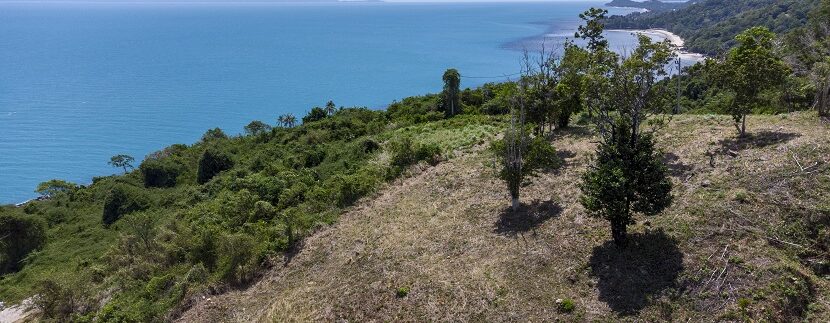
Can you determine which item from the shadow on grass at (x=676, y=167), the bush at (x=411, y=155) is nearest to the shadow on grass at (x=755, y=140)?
the shadow on grass at (x=676, y=167)

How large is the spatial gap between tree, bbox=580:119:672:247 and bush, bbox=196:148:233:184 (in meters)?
43.2

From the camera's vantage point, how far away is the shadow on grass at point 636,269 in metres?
13.9

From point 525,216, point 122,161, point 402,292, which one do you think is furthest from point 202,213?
point 122,161

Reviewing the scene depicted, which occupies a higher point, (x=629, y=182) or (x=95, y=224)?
(x=629, y=182)

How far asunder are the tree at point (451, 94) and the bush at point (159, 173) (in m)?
31.2

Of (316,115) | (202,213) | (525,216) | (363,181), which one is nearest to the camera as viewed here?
(525,216)

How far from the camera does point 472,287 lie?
16.1 meters

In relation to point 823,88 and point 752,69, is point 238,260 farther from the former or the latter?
point 823,88

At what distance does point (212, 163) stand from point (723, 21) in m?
159

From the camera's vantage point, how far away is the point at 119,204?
4609 cm

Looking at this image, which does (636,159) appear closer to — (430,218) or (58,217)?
(430,218)

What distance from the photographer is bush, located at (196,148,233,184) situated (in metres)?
50.7

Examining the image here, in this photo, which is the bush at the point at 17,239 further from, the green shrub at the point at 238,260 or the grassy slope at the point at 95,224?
the green shrub at the point at 238,260

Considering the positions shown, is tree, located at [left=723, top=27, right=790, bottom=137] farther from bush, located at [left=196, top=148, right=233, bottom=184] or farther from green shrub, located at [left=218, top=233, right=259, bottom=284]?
bush, located at [left=196, top=148, right=233, bottom=184]
